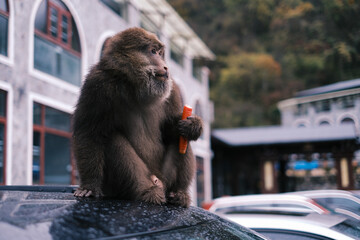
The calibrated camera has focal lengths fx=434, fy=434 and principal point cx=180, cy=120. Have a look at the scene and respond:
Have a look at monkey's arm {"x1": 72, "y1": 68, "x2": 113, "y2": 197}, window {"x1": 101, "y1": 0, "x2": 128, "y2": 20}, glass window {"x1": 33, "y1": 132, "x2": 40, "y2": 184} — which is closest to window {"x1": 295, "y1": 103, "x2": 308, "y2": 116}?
window {"x1": 101, "y1": 0, "x2": 128, "y2": 20}

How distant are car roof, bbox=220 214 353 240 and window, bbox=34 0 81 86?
430cm

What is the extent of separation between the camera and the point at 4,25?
6.63m

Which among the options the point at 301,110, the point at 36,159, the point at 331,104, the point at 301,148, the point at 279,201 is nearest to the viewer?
the point at 279,201

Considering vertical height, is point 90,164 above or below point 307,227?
above

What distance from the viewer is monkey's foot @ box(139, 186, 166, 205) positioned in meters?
2.68

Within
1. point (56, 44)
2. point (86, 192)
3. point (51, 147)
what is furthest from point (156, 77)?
point (51, 147)

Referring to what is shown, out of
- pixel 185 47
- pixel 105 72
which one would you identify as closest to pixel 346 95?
pixel 105 72

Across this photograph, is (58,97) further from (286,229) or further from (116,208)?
(116,208)

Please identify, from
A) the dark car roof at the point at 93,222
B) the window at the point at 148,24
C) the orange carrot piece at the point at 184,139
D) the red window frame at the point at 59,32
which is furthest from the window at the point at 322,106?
the window at the point at 148,24

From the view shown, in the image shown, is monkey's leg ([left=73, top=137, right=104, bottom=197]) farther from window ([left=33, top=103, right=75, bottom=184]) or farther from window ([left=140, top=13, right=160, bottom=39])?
window ([left=140, top=13, right=160, bottom=39])

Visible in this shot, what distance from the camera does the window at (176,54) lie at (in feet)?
55.0

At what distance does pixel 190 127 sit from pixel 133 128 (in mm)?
410

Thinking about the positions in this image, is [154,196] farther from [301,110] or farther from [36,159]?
[301,110]

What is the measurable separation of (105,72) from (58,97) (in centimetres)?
655
